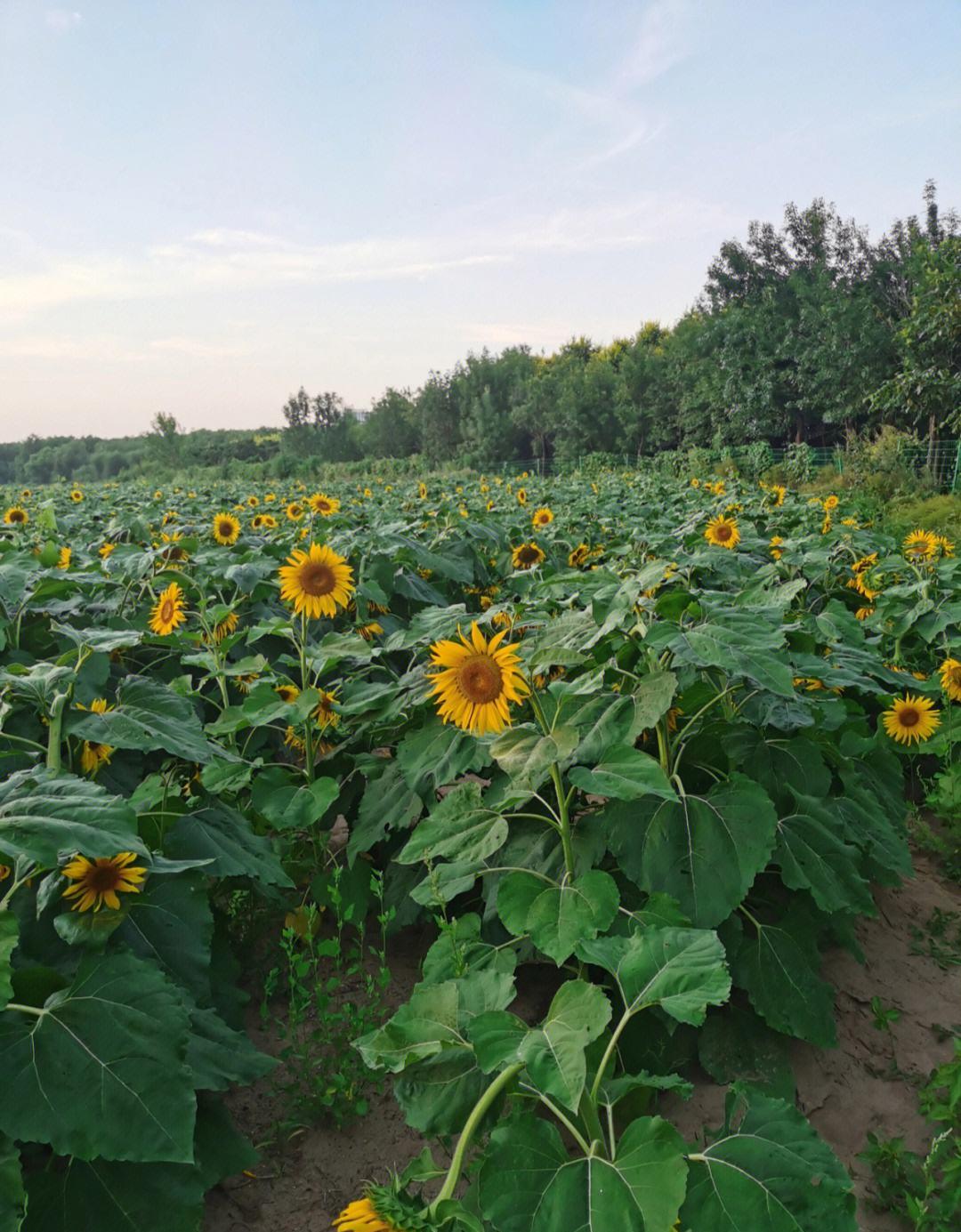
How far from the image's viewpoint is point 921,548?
17.3ft

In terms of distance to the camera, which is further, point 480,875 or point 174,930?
point 480,875

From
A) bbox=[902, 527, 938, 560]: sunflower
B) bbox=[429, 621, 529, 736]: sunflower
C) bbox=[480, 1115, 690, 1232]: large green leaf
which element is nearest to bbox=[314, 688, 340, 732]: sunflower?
bbox=[429, 621, 529, 736]: sunflower

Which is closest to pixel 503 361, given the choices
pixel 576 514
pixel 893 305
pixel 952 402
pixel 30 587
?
pixel 893 305

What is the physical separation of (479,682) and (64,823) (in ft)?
2.94

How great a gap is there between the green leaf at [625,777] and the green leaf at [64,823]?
840 mm

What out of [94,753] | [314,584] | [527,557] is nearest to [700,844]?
[94,753]

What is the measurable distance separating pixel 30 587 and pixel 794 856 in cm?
289

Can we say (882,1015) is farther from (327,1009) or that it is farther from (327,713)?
(327,713)

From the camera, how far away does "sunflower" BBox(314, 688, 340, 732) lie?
2715 millimetres

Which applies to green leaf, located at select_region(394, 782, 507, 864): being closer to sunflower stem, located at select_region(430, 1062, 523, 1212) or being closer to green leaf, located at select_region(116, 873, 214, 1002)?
green leaf, located at select_region(116, 873, 214, 1002)

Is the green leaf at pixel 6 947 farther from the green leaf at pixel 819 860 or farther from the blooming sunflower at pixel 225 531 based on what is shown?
the blooming sunflower at pixel 225 531

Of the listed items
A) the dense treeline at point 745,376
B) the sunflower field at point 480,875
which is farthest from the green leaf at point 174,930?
the dense treeline at point 745,376

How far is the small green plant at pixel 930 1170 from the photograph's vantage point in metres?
1.66

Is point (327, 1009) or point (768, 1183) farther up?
point (768, 1183)
